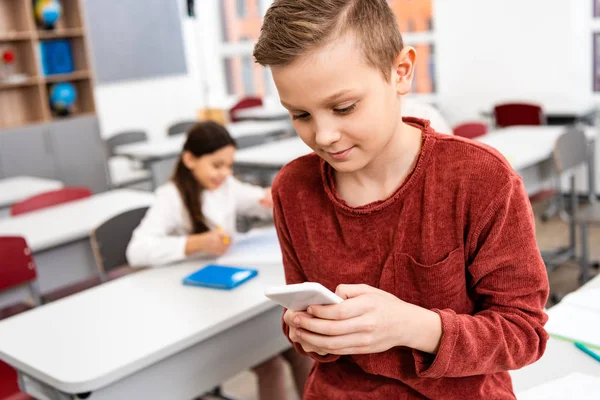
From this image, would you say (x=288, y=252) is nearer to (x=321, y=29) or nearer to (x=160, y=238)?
(x=321, y=29)

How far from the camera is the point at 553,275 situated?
3467 mm

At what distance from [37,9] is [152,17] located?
5.97 feet

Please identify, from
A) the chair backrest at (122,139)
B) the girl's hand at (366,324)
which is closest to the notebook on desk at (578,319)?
the girl's hand at (366,324)

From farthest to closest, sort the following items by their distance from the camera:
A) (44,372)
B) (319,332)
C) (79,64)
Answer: (79,64) → (44,372) → (319,332)

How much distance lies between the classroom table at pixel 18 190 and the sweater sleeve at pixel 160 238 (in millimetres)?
1740

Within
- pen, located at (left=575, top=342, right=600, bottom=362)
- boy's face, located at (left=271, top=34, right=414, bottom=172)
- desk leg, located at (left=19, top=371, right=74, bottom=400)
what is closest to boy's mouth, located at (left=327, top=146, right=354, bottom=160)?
boy's face, located at (left=271, top=34, right=414, bottom=172)

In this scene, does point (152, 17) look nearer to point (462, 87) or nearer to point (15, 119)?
point (15, 119)

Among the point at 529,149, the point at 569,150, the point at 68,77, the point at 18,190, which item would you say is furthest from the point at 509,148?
the point at 68,77

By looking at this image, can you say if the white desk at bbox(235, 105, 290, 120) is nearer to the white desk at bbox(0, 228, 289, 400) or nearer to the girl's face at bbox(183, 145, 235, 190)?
the girl's face at bbox(183, 145, 235, 190)

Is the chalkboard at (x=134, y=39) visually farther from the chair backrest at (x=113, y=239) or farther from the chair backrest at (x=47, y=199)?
the chair backrest at (x=113, y=239)

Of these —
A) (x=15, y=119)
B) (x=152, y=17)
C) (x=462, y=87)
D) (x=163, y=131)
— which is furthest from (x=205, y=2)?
(x=462, y=87)

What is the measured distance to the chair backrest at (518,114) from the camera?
4.66 meters

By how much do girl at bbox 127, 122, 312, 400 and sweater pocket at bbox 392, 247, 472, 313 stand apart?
1.11 meters

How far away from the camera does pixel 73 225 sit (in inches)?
109
